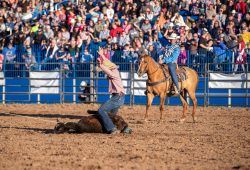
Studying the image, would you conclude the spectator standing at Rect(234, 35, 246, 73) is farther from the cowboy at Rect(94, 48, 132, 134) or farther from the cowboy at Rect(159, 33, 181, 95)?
the cowboy at Rect(94, 48, 132, 134)

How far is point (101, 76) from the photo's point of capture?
25250 mm

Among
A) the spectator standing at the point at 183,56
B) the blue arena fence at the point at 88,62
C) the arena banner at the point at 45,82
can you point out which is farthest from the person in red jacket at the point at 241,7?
the arena banner at the point at 45,82

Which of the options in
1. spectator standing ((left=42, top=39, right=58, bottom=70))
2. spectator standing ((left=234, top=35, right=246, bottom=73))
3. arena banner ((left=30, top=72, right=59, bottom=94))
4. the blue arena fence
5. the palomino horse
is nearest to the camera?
the palomino horse

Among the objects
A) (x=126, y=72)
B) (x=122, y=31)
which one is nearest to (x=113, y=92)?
(x=126, y=72)

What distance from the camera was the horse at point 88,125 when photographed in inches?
575

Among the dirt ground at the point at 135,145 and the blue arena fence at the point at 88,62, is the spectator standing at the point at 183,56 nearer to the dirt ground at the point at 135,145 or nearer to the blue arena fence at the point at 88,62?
the blue arena fence at the point at 88,62

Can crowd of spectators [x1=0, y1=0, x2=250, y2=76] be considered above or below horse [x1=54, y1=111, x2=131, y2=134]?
above

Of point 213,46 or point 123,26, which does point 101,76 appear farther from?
point 213,46

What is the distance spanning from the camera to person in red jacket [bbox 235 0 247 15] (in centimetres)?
2545

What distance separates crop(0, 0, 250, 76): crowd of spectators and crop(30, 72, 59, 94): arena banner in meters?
0.43

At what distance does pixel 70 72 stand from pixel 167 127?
9.29 metres

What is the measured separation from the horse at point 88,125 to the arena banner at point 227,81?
9.52m

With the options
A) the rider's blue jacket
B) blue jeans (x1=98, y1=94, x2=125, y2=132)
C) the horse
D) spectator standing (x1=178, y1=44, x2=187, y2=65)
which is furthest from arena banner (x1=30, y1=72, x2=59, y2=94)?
blue jeans (x1=98, y1=94, x2=125, y2=132)

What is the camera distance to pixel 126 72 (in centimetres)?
2461
